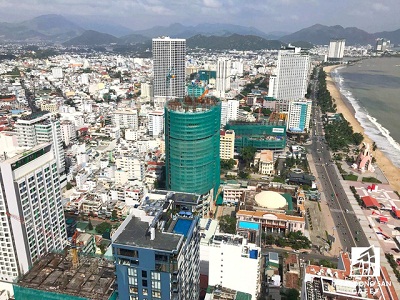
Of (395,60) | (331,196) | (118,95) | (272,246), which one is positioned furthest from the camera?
(395,60)

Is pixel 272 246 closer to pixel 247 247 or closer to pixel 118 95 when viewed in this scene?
pixel 247 247

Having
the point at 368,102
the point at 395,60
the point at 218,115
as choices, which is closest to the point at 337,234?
the point at 218,115

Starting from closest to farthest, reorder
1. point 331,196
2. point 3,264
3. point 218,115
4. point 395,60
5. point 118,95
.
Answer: point 3,264 < point 218,115 < point 331,196 < point 118,95 < point 395,60

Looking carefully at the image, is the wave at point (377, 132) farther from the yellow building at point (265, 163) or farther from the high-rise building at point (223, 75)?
the high-rise building at point (223, 75)

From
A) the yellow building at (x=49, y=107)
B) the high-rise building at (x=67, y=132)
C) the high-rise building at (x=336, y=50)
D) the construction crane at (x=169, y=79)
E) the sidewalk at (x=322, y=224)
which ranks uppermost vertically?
the high-rise building at (x=336, y=50)

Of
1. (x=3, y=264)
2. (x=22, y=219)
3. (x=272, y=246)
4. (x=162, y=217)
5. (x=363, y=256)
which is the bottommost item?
(x=272, y=246)

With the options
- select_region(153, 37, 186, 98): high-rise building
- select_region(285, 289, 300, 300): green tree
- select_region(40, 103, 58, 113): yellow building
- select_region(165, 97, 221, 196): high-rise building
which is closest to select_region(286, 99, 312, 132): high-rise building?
select_region(153, 37, 186, 98): high-rise building

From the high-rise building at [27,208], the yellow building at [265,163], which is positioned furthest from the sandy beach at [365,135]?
the high-rise building at [27,208]

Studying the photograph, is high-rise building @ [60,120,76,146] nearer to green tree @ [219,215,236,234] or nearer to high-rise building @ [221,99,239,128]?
high-rise building @ [221,99,239,128]
